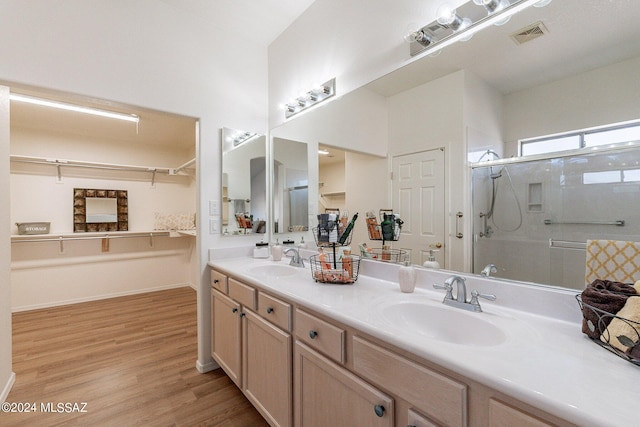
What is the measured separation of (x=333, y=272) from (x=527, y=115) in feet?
3.64

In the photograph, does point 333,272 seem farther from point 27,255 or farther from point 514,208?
point 27,255

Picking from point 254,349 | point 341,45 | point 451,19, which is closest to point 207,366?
point 254,349

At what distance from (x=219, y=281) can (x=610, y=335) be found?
1.98 meters

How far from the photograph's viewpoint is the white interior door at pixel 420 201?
1338 millimetres

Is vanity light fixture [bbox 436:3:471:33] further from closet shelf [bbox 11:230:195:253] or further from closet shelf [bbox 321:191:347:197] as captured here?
closet shelf [bbox 11:230:195:253]

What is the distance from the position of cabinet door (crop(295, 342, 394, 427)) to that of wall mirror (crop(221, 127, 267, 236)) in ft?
4.69

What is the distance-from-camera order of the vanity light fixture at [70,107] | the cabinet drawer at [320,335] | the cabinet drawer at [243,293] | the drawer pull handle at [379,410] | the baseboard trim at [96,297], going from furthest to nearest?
the baseboard trim at [96,297]
the vanity light fixture at [70,107]
the cabinet drawer at [243,293]
the cabinet drawer at [320,335]
the drawer pull handle at [379,410]

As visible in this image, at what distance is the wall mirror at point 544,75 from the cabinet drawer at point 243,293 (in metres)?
0.98

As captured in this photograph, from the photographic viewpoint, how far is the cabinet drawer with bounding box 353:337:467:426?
26.7 inches

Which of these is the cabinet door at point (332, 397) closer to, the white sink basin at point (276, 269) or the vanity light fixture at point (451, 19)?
the white sink basin at point (276, 269)

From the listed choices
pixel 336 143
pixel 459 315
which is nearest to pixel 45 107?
pixel 336 143

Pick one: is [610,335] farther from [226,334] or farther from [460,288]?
[226,334]

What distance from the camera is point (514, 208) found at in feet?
3.67

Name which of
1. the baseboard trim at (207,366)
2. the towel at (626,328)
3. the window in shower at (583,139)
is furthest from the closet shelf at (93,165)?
the towel at (626,328)
